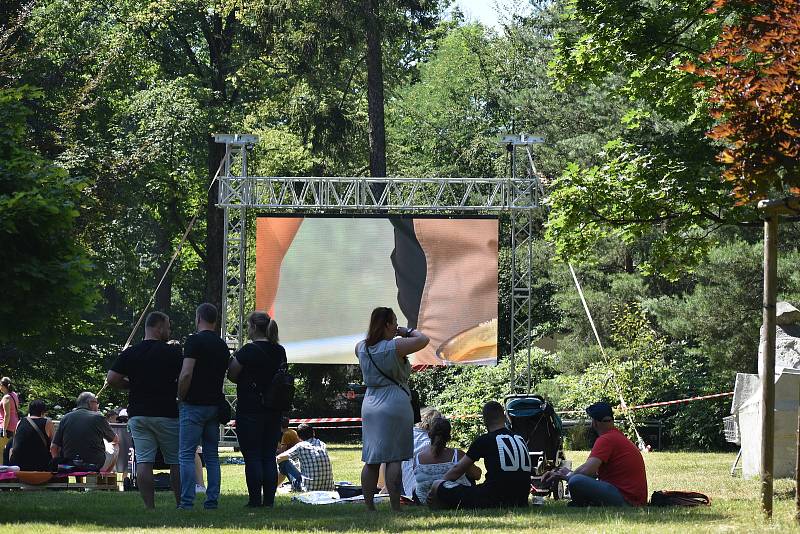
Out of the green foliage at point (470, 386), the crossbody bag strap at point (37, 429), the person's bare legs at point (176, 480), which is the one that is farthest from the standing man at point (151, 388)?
the green foliage at point (470, 386)

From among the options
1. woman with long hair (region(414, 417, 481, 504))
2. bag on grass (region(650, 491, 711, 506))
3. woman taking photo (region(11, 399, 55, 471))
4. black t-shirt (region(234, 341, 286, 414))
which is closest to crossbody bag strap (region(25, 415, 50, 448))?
woman taking photo (region(11, 399, 55, 471))

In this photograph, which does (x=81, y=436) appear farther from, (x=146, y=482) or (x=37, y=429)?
(x=146, y=482)

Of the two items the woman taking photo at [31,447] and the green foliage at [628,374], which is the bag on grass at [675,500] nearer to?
the woman taking photo at [31,447]

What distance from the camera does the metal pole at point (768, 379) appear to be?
27.4 ft

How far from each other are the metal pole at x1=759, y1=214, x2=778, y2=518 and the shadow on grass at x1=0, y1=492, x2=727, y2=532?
446 millimetres

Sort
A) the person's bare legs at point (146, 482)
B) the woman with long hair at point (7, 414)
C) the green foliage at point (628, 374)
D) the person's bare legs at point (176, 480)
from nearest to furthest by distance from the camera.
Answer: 1. the person's bare legs at point (146, 482)
2. the person's bare legs at point (176, 480)
3. the woman with long hair at point (7, 414)
4. the green foliage at point (628, 374)

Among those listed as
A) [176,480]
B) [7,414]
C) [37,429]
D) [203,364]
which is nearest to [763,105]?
[203,364]

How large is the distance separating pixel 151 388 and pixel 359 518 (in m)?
1.95

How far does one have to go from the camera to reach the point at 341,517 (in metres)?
9.04

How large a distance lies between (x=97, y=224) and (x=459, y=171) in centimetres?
1514

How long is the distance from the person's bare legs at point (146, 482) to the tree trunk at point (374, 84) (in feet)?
62.2

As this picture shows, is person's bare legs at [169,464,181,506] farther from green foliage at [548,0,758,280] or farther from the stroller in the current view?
green foliage at [548,0,758,280]

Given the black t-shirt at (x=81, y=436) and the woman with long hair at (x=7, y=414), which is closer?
the black t-shirt at (x=81, y=436)

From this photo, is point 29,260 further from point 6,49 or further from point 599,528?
point 6,49
